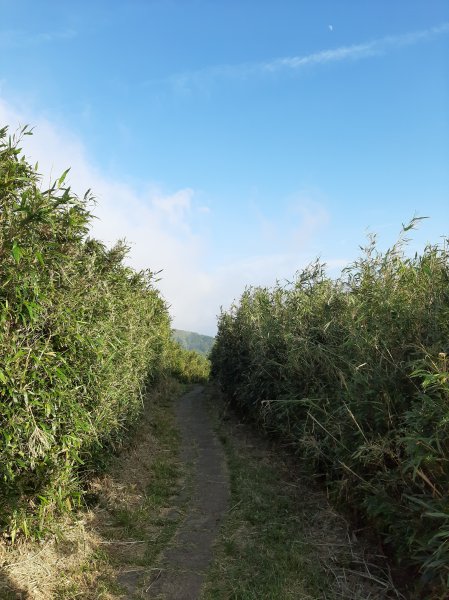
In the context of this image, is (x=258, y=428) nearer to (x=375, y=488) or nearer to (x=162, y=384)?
(x=162, y=384)

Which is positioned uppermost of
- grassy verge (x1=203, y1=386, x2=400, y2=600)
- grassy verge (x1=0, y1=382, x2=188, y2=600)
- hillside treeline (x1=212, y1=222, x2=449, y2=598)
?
hillside treeline (x1=212, y1=222, x2=449, y2=598)

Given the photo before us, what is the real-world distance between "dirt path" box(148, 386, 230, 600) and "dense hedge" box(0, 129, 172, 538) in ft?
5.28

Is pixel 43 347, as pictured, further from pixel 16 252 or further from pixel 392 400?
pixel 392 400

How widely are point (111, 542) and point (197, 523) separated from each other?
58.8 inches

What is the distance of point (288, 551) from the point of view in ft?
18.7

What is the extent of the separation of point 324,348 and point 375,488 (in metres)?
2.81

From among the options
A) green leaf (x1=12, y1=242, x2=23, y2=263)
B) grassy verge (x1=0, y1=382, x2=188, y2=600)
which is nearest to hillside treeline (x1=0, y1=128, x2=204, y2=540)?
green leaf (x1=12, y1=242, x2=23, y2=263)

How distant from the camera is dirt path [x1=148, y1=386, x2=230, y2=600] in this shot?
517cm

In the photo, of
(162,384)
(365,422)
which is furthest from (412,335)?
(162,384)

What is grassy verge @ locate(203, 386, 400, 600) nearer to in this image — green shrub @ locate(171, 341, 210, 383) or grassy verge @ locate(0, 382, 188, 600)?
grassy verge @ locate(0, 382, 188, 600)

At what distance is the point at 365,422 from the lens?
17.2 ft

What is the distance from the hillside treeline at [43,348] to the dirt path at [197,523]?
1.65 meters

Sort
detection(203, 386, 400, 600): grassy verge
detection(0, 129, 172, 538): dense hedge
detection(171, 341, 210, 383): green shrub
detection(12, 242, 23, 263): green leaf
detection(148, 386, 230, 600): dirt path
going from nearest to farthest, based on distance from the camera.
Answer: detection(12, 242, 23, 263): green leaf
detection(0, 129, 172, 538): dense hedge
detection(203, 386, 400, 600): grassy verge
detection(148, 386, 230, 600): dirt path
detection(171, 341, 210, 383): green shrub

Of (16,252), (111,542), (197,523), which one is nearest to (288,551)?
(197,523)
